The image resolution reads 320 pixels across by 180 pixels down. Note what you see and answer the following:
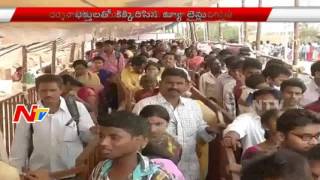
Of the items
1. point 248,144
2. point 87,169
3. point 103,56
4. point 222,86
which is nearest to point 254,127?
point 248,144

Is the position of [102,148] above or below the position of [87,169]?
above

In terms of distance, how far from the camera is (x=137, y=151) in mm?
2729

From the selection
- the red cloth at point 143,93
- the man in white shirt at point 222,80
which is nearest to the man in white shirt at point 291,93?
the red cloth at point 143,93

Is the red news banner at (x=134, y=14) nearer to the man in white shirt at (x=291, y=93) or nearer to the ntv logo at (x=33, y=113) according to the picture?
the ntv logo at (x=33, y=113)

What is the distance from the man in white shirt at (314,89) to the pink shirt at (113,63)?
13.9 feet

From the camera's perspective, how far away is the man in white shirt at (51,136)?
393 cm

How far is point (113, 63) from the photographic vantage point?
966 centimetres

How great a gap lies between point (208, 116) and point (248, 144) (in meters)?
0.72

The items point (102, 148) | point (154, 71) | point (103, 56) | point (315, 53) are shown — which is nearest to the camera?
point (102, 148)

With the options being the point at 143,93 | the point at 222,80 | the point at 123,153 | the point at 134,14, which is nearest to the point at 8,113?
the point at 143,93

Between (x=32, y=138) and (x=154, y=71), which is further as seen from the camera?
(x=154, y=71)

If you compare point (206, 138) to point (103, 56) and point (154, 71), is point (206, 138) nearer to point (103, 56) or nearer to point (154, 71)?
point (154, 71)

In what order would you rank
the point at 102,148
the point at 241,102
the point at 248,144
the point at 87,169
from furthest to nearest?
the point at 241,102
the point at 248,144
the point at 87,169
the point at 102,148

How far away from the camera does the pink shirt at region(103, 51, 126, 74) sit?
9.26 meters
